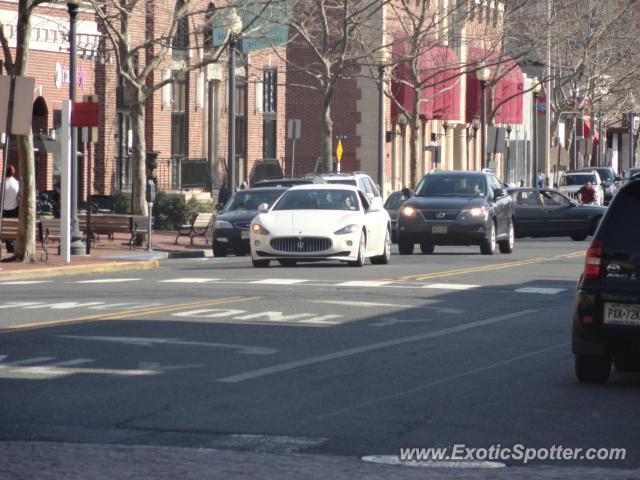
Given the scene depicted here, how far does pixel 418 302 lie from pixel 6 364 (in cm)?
725

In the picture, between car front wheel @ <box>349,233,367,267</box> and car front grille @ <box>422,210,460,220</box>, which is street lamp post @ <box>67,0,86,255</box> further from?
car front grille @ <box>422,210,460,220</box>

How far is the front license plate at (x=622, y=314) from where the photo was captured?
10.4m

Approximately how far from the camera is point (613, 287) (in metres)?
10.5

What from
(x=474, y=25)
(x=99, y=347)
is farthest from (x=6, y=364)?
(x=474, y=25)

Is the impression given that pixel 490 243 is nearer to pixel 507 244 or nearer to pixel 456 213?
pixel 456 213

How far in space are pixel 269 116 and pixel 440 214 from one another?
2617 centimetres

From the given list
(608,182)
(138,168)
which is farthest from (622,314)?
(608,182)

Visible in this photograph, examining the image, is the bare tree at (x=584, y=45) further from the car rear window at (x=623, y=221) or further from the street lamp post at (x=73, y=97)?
the car rear window at (x=623, y=221)

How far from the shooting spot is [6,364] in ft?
38.8

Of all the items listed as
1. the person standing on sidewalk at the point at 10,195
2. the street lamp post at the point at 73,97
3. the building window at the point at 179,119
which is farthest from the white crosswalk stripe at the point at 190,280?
the building window at the point at 179,119

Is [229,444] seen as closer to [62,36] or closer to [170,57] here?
[62,36]

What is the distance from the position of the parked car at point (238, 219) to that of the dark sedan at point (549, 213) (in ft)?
33.7


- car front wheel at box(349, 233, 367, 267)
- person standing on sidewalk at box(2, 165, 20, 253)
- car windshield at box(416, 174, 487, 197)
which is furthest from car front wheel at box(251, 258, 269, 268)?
person standing on sidewalk at box(2, 165, 20, 253)

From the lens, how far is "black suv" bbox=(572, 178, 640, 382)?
412 inches
